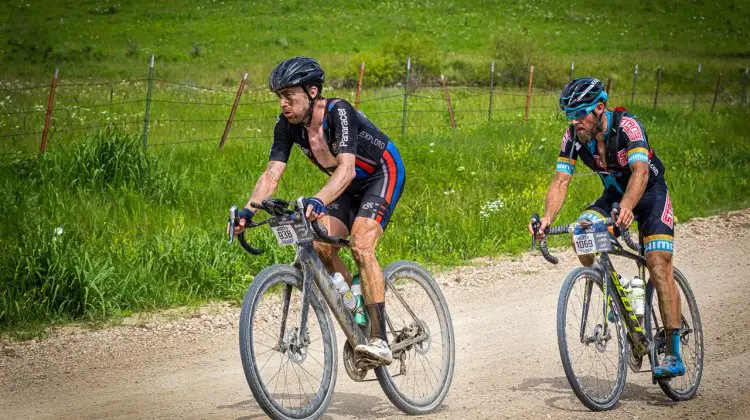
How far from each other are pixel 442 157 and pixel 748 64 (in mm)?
35737

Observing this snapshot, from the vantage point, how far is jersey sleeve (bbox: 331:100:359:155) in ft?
20.5

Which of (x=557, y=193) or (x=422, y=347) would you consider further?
(x=557, y=193)

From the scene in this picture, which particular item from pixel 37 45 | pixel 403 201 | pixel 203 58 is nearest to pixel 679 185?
pixel 403 201

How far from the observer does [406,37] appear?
4050 centimetres

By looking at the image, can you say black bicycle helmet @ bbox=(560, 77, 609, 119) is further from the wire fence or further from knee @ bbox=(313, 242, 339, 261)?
the wire fence

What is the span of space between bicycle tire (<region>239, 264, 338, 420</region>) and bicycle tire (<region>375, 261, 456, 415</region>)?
42cm

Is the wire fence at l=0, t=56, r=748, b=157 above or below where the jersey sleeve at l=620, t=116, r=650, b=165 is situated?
below

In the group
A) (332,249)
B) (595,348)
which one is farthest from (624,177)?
(332,249)

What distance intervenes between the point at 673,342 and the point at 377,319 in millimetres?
2271

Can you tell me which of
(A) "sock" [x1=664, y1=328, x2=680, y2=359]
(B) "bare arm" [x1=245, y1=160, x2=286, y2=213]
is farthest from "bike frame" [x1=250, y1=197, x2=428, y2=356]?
(A) "sock" [x1=664, y1=328, x2=680, y2=359]

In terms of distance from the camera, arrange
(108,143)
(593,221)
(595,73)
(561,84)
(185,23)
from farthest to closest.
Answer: (185,23)
(595,73)
(561,84)
(108,143)
(593,221)

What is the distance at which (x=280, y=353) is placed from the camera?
600 cm

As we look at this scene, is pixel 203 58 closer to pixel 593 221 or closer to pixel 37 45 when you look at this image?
pixel 37 45

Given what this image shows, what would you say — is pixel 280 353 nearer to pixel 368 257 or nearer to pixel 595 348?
pixel 368 257
